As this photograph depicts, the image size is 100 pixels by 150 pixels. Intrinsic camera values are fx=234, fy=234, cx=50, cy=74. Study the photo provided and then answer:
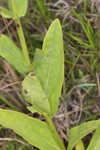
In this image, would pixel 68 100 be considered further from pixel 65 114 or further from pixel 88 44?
pixel 88 44

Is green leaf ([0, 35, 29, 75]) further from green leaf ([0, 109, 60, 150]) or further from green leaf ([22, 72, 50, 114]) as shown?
green leaf ([0, 109, 60, 150])

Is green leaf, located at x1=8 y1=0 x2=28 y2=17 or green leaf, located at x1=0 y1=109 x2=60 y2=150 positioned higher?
green leaf, located at x1=8 y1=0 x2=28 y2=17

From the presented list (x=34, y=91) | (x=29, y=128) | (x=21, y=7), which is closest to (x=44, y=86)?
(x=34, y=91)

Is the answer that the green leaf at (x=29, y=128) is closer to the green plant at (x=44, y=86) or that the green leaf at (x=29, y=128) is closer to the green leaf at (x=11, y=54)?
the green plant at (x=44, y=86)

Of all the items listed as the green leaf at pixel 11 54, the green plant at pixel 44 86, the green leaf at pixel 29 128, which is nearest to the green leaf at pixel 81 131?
the green plant at pixel 44 86

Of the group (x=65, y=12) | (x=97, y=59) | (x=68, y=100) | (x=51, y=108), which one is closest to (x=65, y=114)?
(x=68, y=100)

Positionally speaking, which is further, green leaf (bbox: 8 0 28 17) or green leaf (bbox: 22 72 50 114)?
green leaf (bbox: 8 0 28 17)

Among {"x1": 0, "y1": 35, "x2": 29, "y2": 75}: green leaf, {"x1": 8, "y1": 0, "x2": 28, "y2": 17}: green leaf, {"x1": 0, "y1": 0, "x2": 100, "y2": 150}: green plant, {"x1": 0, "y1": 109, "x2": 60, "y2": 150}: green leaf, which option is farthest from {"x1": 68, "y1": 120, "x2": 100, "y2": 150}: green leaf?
{"x1": 8, "y1": 0, "x2": 28, "y2": 17}: green leaf
